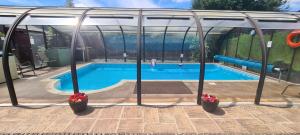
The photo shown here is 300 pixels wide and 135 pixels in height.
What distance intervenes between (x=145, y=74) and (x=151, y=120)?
8184 millimetres

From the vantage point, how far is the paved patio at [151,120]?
367 centimetres

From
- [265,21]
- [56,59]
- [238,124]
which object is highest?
[265,21]

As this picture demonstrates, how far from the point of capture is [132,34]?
1445 centimetres

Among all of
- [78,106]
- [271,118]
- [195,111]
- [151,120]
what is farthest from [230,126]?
[78,106]

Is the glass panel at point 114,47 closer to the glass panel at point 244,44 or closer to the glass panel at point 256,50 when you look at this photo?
the glass panel at point 244,44

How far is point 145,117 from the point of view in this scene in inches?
164

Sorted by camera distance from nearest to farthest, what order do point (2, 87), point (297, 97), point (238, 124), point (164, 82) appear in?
point (238, 124), point (297, 97), point (2, 87), point (164, 82)

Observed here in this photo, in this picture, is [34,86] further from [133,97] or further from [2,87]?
[133,97]

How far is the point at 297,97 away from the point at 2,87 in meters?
11.2

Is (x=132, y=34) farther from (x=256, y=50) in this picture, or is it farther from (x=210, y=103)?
(x=210, y=103)

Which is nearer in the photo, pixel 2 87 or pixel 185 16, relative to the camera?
pixel 185 16

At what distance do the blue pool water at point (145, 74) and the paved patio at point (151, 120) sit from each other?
4392 mm

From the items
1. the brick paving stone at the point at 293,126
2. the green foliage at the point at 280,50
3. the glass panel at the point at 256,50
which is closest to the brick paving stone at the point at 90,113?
the brick paving stone at the point at 293,126

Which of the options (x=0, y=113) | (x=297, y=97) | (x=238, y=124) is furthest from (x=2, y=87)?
(x=297, y=97)
